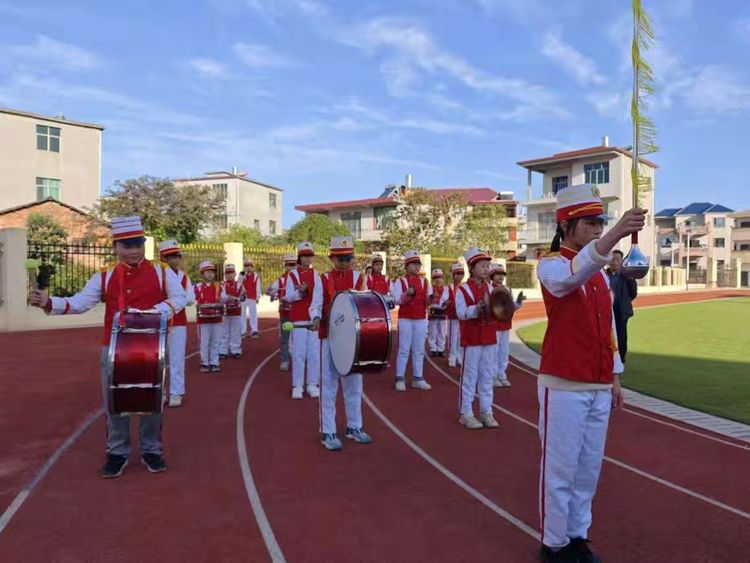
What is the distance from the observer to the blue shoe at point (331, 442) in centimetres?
625

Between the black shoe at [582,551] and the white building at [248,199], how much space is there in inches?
1907

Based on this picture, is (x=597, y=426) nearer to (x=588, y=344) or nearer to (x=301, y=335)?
(x=588, y=344)

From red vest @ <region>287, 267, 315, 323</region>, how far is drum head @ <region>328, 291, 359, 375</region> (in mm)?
2307

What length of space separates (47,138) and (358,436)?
1519 inches

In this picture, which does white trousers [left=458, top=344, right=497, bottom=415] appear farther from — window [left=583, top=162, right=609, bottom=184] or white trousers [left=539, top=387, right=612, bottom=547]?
window [left=583, top=162, right=609, bottom=184]

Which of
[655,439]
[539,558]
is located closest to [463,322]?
[655,439]

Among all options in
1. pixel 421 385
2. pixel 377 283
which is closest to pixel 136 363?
pixel 421 385

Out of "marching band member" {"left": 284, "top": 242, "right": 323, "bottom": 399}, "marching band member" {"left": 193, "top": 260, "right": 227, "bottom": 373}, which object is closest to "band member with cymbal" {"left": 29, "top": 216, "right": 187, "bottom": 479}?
"marching band member" {"left": 284, "top": 242, "right": 323, "bottom": 399}

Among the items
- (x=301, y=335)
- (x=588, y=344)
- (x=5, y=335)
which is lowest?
(x=5, y=335)

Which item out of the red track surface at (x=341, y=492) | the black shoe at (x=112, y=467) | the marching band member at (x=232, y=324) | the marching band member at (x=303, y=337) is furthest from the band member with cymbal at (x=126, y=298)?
the marching band member at (x=232, y=324)

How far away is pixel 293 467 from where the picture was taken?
572 cm

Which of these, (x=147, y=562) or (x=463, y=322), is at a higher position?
(x=463, y=322)

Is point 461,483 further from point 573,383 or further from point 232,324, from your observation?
point 232,324

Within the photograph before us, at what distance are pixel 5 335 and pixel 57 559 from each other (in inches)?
577
